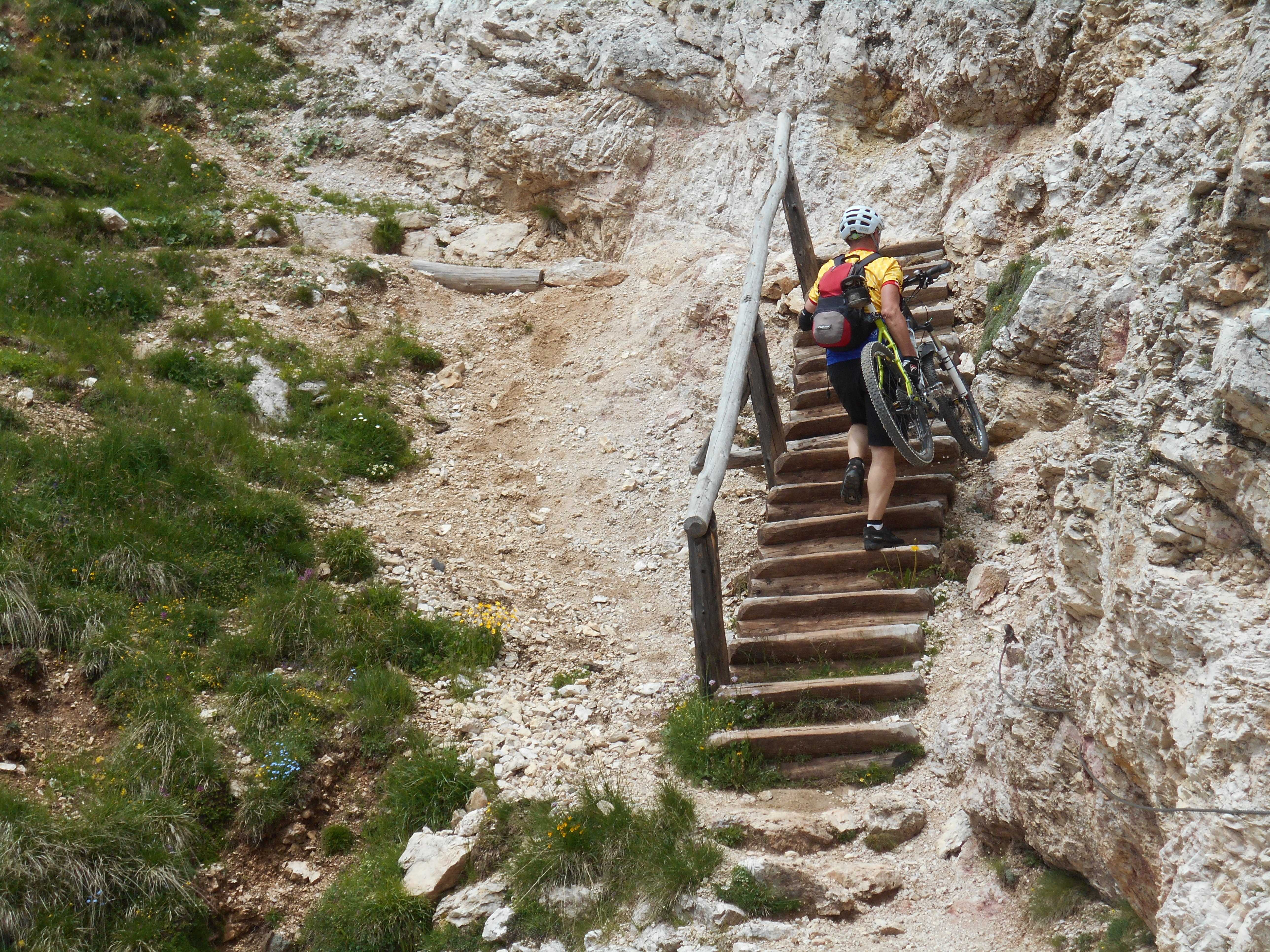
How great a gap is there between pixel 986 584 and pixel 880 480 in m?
0.88

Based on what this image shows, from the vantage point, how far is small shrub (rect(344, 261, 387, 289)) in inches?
424

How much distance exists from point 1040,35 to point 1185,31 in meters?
1.34

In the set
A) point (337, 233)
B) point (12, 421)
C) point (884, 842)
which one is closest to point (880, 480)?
point (884, 842)

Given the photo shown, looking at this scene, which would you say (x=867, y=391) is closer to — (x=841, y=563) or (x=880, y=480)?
(x=880, y=480)

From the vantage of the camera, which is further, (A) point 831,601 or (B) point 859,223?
(B) point 859,223

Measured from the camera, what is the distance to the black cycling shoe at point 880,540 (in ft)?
20.1

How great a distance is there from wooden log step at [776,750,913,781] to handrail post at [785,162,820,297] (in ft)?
15.0

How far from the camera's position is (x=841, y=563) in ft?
20.6

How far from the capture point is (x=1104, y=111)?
8.22 m

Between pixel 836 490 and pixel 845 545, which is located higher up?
pixel 836 490

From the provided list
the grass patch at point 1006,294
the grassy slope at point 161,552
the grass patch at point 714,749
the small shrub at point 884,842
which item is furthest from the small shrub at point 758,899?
the grass patch at point 1006,294

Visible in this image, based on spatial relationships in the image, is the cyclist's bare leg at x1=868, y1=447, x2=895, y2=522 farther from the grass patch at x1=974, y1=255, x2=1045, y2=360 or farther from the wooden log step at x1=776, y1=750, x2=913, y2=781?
the grass patch at x1=974, y1=255, x2=1045, y2=360

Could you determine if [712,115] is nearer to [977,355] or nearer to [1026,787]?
[977,355]

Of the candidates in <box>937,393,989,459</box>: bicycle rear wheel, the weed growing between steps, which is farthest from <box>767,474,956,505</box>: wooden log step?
the weed growing between steps
